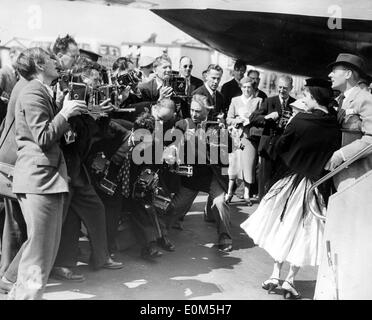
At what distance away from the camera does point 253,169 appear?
7062mm

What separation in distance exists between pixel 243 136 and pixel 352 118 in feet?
9.66

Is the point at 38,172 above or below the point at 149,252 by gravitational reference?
above

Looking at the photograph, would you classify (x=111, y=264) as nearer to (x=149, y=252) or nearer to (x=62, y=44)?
(x=149, y=252)

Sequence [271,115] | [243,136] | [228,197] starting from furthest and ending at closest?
[243,136] < [228,197] < [271,115]

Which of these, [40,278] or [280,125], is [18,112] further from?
[280,125]

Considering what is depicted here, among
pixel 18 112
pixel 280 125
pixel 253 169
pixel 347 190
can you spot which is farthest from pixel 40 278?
pixel 253 169

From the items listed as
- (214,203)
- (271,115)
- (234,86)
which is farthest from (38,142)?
(234,86)

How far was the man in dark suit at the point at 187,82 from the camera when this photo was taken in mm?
5406

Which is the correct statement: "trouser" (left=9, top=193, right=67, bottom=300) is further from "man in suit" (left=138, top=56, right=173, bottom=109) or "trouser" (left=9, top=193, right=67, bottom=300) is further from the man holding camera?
"man in suit" (left=138, top=56, right=173, bottom=109)

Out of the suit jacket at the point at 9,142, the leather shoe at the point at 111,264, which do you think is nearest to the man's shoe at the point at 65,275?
the leather shoe at the point at 111,264

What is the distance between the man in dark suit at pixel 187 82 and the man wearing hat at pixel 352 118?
1719mm

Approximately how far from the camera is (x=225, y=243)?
5.10m

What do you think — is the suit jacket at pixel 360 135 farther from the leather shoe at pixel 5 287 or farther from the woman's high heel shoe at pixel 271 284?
the leather shoe at pixel 5 287
